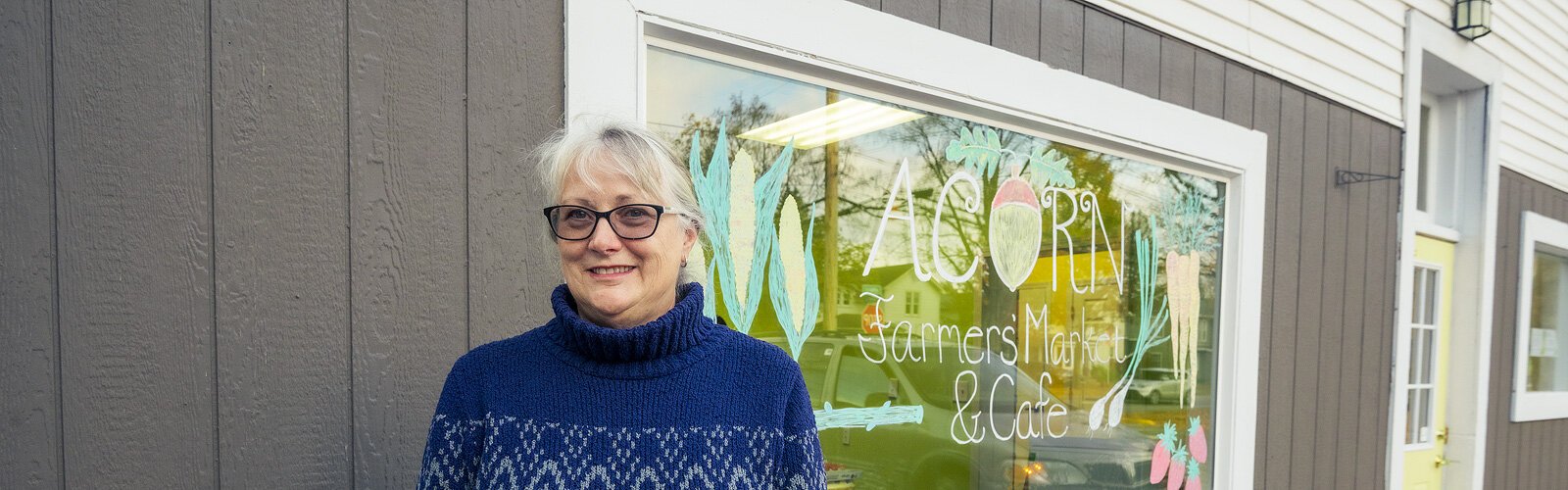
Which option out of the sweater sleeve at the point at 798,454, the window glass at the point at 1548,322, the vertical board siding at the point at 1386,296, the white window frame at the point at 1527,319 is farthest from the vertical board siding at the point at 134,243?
the window glass at the point at 1548,322

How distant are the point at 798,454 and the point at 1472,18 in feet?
18.5

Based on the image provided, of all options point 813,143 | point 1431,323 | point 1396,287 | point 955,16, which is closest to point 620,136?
point 813,143

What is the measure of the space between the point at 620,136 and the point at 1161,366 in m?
3.23

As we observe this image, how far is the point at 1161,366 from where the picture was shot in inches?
157

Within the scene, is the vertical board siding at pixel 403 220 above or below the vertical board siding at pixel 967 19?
below

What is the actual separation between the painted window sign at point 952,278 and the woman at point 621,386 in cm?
29

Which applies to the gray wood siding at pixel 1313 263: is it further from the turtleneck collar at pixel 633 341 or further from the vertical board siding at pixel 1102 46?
the turtleneck collar at pixel 633 341

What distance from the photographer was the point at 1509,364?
20.6ft

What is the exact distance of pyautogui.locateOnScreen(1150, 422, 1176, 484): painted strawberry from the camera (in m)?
3.95

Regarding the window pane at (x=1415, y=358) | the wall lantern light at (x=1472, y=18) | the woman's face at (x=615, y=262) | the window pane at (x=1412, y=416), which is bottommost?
the window pane at (x=1412, y=416)

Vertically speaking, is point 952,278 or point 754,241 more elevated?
point 754,241

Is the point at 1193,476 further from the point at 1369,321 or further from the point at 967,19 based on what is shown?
the point at 967,19

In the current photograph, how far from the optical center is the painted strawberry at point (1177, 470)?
402 cm

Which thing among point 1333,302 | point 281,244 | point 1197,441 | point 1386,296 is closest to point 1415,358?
point 1386,296
